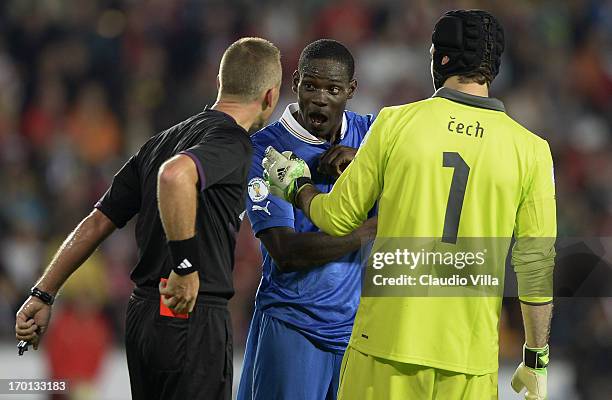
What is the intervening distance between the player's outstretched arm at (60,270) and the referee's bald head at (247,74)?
750 millimetres

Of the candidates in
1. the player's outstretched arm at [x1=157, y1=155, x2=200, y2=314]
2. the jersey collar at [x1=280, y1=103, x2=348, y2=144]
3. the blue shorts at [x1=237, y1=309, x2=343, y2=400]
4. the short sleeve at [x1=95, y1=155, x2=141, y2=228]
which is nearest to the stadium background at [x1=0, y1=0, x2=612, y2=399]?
the blue shorts at [x1=237, y1=309, x2=343, y2=400]

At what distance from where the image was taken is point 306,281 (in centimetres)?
470

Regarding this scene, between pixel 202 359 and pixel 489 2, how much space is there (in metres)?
8.85

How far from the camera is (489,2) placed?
11891mm

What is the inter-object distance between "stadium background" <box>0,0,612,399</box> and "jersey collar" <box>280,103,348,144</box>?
3820 mm

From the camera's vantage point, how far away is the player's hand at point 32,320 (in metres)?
4.16

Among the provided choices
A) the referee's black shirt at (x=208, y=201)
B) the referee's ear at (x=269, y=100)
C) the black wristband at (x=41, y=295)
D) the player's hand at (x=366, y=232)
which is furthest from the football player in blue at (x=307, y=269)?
the black wristband at (x=41, y=295)

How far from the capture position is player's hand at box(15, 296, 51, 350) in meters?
4.16

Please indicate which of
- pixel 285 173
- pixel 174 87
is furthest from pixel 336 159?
pixel 174 87

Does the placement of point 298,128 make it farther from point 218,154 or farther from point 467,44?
point 467,44

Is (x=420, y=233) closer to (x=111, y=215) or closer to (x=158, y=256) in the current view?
(x=158, y=256)

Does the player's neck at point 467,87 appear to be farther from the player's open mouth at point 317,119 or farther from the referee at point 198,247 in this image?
the player's open mouth at point 317,119

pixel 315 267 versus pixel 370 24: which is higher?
pixel 370 24

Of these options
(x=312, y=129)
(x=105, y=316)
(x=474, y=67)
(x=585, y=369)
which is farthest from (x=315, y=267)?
(x=105, y=316)
